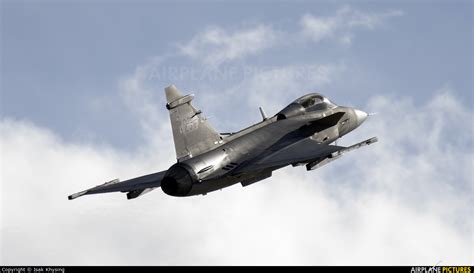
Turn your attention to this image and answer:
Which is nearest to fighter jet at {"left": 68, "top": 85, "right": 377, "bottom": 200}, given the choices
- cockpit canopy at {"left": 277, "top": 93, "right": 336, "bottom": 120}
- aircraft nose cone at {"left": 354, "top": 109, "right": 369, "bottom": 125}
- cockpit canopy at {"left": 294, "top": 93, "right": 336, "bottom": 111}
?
cockpit canopy at {"left": 277, "top": 93, "right": 336, "bottom": 120}

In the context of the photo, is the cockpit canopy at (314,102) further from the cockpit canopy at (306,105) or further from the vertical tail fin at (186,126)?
the vertical tail fin at (186,126)

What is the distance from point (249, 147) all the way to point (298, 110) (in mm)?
4985

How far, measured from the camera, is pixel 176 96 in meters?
27.1

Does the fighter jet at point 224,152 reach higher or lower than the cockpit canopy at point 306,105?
lower

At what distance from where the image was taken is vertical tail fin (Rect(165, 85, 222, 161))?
2690cm

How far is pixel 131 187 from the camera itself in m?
28.6

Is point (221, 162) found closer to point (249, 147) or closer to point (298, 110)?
point (249, 147)

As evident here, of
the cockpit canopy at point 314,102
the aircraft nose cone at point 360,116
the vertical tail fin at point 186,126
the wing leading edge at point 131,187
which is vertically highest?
the cockpit canopy at point 314,102

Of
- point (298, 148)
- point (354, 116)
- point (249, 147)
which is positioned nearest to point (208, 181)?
point (249, 147)

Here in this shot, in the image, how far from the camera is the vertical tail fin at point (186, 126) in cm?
2690

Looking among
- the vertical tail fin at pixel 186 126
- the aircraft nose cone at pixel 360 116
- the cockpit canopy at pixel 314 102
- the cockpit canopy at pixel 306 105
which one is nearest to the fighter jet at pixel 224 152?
the vertical tail fin at pixel 186 126

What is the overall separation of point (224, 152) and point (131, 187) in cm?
404

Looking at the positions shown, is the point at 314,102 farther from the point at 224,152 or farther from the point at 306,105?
the point at 224,152

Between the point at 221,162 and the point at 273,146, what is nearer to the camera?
the point at 221,162
